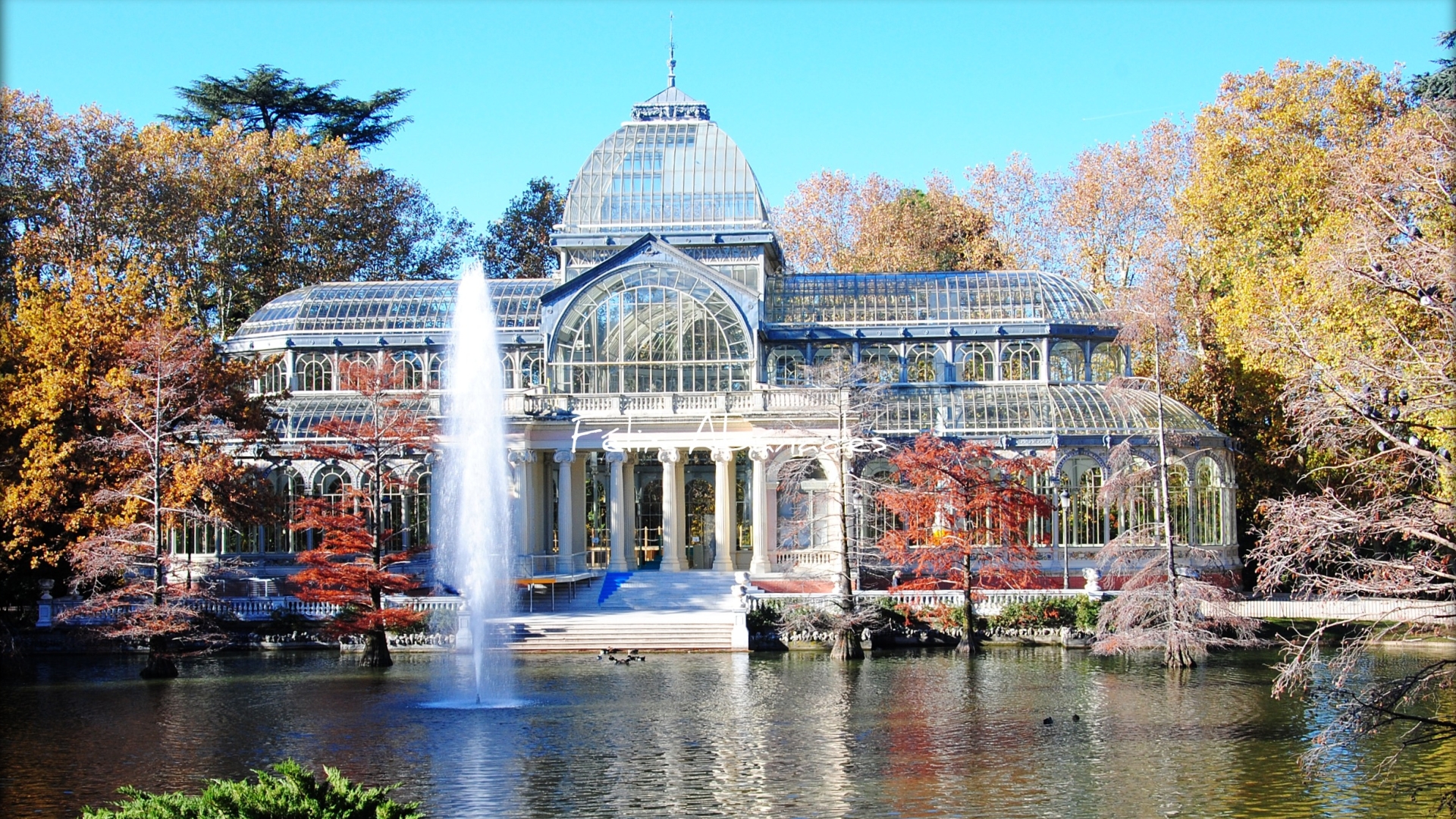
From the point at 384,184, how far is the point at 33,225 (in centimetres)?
1643

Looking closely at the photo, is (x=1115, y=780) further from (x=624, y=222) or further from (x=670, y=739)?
(x=624, y=222)

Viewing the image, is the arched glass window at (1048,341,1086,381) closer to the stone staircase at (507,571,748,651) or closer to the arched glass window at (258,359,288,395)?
the stone staircase at (507,571,748,651)

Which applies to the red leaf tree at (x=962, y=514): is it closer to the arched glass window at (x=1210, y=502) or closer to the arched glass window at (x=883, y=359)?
the arched glass window at (x=1210, y=502)

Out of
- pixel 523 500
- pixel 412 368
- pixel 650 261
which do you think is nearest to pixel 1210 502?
pixel 650 261

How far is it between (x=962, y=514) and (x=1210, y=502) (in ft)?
39.4

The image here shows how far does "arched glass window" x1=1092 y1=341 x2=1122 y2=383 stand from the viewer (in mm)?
51750

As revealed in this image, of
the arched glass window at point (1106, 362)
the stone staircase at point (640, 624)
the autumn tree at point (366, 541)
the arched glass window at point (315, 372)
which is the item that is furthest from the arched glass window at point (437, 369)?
the arched glass window at point (1106, 362)

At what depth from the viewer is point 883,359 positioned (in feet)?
168

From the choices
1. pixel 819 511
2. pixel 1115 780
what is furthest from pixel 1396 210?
pixel 819 511

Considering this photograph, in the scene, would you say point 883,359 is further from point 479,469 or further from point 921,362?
point 479,469

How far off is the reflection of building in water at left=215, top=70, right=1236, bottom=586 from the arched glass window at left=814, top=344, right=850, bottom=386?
0.42 ft

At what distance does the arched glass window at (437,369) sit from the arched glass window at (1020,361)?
2046 cm

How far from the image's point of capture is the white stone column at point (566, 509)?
48250mm

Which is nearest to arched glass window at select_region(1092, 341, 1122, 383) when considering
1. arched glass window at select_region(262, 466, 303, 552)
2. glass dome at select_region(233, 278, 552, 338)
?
glass dome at select_region(233, 278, 552, 338)
